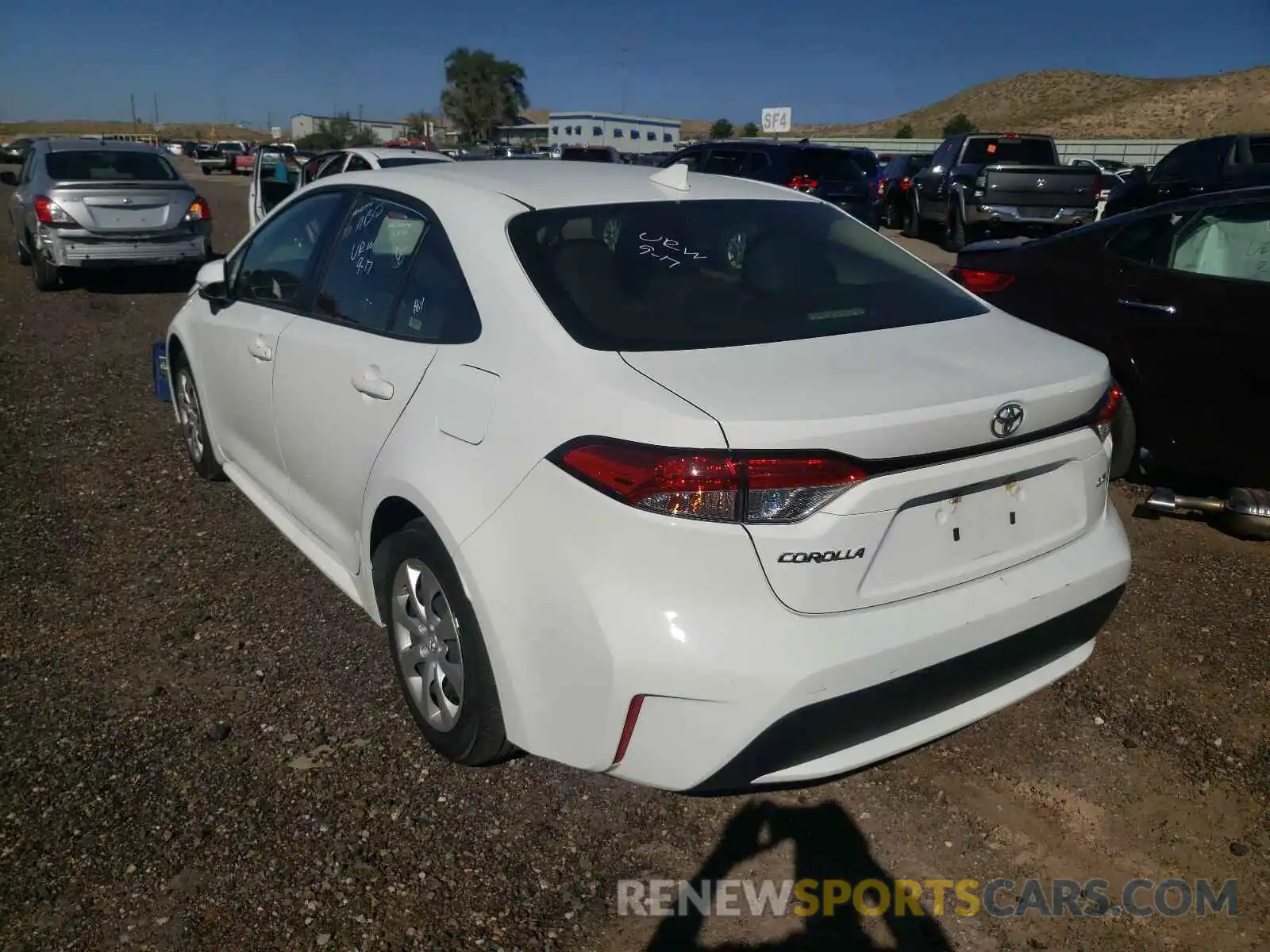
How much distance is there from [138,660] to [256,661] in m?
0.42

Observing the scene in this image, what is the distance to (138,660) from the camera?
3412 millimetres

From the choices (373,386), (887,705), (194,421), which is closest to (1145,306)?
(887,705)

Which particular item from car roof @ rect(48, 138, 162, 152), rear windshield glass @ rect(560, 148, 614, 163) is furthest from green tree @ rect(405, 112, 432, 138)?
car roof @ rect(48, 138, 162, 152)

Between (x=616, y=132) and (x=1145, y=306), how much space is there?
41640mm

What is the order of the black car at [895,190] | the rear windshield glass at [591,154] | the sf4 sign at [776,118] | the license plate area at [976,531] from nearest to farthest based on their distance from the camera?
1. the license plate area at [976,531]
2. the black car at [895,190]
3. the rear windshield glass at [591,154]
4. the sf4 sign at [776,118]

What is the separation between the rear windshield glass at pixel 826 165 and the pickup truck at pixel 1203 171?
3.57 meters

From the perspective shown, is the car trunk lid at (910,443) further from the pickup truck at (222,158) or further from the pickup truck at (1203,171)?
the pickup truck at (222,158)

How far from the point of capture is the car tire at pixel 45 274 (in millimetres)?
10602

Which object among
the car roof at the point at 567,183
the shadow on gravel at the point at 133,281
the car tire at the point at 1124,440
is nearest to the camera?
the car roof at the point at 567,183

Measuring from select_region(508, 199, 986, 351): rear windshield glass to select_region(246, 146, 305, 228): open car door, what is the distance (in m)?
10.1

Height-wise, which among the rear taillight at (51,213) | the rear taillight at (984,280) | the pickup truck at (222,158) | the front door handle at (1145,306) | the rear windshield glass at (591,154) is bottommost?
the front door handle at (1145,306)

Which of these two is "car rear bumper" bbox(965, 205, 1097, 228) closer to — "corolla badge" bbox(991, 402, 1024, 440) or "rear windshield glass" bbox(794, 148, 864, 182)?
"rear windshield glass" bbox(794, 148, 864, 182)

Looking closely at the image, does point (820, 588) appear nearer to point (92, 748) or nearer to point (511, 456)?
point (511, 456)

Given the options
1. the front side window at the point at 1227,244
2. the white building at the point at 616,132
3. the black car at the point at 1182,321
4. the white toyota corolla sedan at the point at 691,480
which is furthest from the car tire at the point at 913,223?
the white building at the point at 616,132
